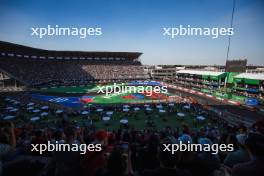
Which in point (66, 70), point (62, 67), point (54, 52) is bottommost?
point (66, 70)

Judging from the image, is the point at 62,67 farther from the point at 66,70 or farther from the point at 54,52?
the point at 54,52

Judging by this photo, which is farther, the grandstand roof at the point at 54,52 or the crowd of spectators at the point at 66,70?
the crowd of spectators at the point at 66,70

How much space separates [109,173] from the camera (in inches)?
100

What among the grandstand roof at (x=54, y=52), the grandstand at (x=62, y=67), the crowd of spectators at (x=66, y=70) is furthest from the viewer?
the crowd of spectators at (x=66, y=70)

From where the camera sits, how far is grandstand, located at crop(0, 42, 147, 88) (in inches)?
1813

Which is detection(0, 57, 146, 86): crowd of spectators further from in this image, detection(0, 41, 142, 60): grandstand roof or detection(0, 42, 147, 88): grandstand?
detection(0, 41, 142, 60): grandstand roof

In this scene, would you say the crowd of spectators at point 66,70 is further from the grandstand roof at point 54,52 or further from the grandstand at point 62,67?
the grandstand roof at point 54,52

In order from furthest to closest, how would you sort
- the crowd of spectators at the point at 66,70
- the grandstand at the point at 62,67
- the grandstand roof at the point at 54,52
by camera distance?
the crowd of spectators at the point at 66,70 < the grandstand at the point at 62,67 < the grandstand roof at the point at 54,52

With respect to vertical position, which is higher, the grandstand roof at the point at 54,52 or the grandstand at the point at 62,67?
the grandstand roof at the point at 54,52

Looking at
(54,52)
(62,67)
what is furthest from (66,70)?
(54,52)

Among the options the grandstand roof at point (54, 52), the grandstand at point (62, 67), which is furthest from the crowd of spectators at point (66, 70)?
the grandstand roof at point (54, 52)

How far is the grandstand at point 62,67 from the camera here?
46.0 metres

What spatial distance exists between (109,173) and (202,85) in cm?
5801

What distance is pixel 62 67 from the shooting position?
62406 millimetres
